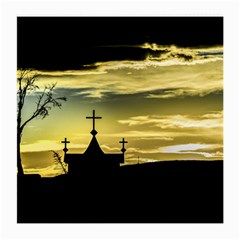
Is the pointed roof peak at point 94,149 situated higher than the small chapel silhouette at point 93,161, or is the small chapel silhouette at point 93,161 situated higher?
the pointed roof peak at point 94,149

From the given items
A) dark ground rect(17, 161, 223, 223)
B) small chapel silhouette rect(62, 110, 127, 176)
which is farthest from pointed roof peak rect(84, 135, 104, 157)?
dark ground rect(17, 161, 223, 223)

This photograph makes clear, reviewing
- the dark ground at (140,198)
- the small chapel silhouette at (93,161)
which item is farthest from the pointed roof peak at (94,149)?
the dark ground at (140,198)

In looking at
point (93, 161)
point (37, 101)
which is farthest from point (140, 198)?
point (37, 101)

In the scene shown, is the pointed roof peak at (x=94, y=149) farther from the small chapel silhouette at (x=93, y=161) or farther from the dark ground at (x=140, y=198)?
the dark ground at (x=140, y=198)

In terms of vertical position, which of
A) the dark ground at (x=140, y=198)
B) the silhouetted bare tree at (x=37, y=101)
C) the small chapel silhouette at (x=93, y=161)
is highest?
the silhouetted bare tree at (x=37, y=101)
